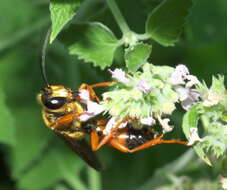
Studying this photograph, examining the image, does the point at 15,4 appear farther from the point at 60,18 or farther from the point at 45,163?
the point at 60,18

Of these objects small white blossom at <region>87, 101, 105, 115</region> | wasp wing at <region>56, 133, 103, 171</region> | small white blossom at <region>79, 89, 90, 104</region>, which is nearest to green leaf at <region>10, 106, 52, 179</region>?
wasp wing at <region>56, 133, 103, 171</region>

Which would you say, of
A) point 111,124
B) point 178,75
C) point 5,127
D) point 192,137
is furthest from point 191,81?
point 5,127

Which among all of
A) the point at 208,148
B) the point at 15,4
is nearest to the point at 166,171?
the point at 208,148

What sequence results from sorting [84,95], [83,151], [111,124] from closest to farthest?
[111,124] < [84,95] < [83,151]

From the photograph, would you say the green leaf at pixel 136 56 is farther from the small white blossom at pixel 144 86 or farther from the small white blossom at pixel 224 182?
the small white blossom at pixel 224 182

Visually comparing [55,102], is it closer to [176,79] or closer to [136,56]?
[136,56]

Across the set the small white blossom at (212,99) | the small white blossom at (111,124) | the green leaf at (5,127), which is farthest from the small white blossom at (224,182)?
the green leaf at (5,127)
